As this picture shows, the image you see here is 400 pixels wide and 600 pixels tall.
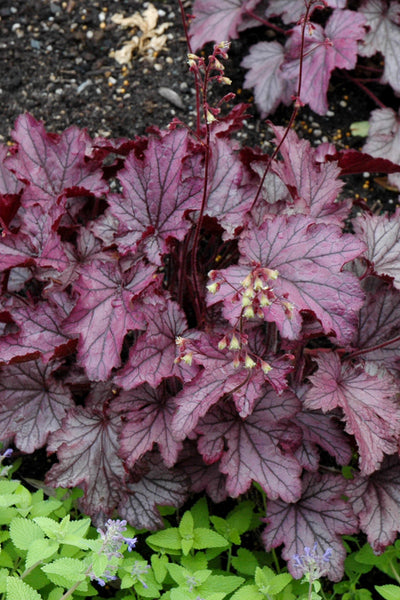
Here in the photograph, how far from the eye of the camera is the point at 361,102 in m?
3.64

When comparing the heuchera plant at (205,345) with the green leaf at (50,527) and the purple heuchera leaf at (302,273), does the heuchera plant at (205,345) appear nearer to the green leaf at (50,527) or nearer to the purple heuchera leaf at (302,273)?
the purple heuchera leaf at (302,273)

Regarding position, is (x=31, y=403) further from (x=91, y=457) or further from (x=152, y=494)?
(x=152, y=494)

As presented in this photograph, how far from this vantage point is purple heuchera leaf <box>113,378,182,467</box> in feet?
6.75

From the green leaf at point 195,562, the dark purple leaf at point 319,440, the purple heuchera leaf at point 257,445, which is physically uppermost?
the purple heuchera leaf at point 257,445

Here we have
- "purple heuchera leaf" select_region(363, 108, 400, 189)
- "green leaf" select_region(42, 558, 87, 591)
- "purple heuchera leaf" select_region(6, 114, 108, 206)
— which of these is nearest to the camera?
"green leaf" select_region(42, 558, 87, 591)

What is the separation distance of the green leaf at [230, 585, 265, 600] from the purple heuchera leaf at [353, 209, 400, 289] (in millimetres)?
1058

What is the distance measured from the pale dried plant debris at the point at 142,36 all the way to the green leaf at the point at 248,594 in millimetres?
2682

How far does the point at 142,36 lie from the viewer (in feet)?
12.0

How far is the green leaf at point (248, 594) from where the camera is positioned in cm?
190

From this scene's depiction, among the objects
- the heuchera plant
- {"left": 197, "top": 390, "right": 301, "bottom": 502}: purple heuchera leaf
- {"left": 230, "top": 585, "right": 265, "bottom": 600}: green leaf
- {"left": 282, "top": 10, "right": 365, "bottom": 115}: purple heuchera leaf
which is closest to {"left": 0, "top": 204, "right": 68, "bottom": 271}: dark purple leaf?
the heuchera plant

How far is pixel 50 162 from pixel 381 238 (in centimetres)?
120

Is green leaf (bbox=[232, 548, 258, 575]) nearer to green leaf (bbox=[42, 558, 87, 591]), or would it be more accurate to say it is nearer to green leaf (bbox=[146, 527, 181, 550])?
green leaf (bbox=[146, 527, 181, 550])

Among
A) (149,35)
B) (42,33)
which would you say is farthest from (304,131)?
(42,33)

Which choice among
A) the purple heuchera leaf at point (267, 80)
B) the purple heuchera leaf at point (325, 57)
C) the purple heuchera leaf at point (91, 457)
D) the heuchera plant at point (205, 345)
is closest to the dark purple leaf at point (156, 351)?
the heuchera plant at point (205, 345)
